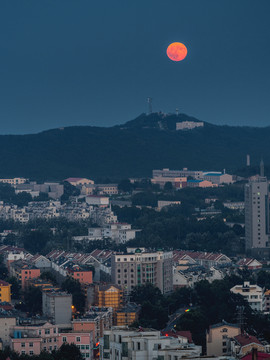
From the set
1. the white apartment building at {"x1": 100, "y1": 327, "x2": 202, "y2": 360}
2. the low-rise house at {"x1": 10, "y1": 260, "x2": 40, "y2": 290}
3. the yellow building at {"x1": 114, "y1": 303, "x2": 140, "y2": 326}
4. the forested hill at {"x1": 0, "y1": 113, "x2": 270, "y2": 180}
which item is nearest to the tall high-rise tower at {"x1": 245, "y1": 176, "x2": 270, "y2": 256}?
the low-rise house at {"x1": 10, "y1": 260, "x2": 40, "y2": 290}

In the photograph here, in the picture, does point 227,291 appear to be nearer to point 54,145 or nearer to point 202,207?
point 202,207

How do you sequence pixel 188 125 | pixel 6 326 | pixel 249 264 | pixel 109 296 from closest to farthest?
pixel 6 326 → pixel 109 296 → pixel 249 264 → pixel 188 125

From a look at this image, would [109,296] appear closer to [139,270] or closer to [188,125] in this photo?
[139,270]

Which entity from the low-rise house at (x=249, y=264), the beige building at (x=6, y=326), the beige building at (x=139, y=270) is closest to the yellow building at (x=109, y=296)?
the beige building at (x=139, y=270)

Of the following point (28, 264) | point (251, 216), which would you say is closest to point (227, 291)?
point (28, 264)

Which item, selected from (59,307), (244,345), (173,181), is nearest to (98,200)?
(173,181)

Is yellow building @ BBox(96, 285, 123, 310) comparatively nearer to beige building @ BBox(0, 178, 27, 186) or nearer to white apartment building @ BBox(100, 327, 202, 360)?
white apartment building @ BBox(100, 327, 202, 360)
